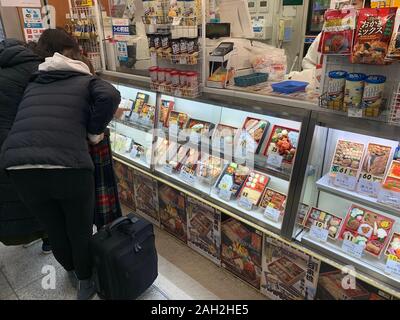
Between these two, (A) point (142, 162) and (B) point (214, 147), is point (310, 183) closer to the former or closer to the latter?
(B) point (214, 147)

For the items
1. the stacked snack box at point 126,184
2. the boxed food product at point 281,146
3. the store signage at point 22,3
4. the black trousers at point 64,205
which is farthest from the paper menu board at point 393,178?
the store signage at point 22,3

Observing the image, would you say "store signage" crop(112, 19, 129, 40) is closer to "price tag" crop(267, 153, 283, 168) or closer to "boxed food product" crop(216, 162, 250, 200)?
"boxed food product" crop(216, 162, 250, 200)

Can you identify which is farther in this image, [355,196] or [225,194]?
[225,194]

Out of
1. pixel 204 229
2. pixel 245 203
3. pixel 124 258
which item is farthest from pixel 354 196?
pixel 124 258

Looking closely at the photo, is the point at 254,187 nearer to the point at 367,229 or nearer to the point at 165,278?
the point at 367,229

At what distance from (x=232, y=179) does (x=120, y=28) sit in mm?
1929

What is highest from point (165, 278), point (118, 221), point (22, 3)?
point (22, 3)

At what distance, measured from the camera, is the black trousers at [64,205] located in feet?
5.81

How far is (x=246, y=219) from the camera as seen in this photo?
212 cm

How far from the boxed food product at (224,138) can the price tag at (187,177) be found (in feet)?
1.01

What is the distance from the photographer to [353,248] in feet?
5.65

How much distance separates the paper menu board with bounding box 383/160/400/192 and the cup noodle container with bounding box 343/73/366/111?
412 millimetres

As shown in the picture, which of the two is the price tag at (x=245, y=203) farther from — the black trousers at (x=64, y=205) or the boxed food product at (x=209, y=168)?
the black trousers at (x=64, y=205)
